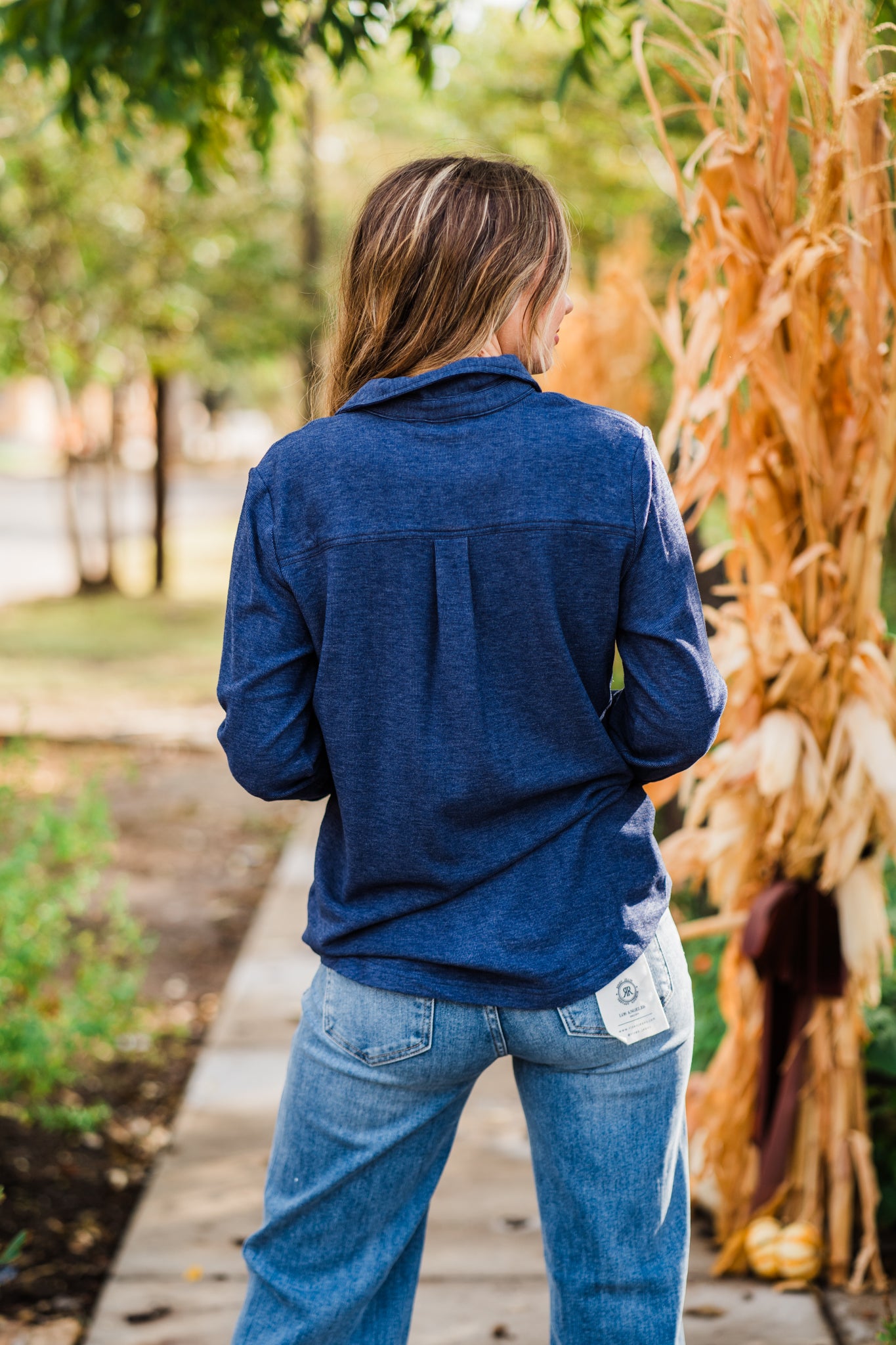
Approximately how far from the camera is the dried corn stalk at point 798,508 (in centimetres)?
197

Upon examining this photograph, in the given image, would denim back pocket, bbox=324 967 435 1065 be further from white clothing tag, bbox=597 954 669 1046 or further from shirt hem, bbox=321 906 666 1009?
white clothing tag, bbox=597 954 669 1046

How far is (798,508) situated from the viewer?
7.27ft

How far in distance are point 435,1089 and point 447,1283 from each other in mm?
1256

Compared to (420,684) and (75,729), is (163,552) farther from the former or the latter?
(420,684)

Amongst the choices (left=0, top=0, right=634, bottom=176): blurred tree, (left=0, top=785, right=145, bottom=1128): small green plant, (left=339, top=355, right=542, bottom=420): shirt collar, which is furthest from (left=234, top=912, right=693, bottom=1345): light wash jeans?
(left=0, top=0, right=634, bottom=176): blurred tree

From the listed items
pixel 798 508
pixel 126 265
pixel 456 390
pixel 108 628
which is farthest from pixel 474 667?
pixel 108 628

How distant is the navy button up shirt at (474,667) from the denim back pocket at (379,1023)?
26mm

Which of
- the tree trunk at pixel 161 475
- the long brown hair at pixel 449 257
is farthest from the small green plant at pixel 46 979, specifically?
the tree trunk at pixel 161 475

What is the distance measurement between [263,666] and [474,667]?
0.76ft

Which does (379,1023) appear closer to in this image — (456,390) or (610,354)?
(456,390)

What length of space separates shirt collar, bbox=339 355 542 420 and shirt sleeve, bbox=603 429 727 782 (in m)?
0.15

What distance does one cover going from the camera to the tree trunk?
1354 cm

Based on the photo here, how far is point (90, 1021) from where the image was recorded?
2896 millimetres

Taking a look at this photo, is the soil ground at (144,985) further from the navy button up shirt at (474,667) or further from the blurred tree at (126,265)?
the blurred tree at (126,265)
